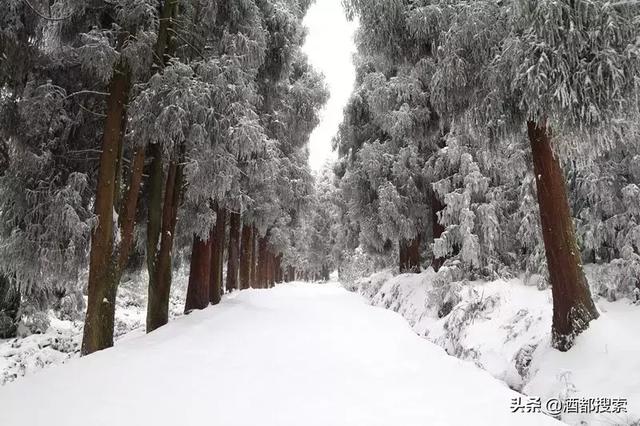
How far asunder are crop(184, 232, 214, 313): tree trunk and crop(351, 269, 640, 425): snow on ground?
220 inches

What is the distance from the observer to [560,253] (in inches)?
250

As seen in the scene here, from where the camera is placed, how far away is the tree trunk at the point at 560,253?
607 centimetres

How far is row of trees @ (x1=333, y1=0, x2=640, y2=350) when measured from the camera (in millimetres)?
5430

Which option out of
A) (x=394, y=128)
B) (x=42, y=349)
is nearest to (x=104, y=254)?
(x=42, y=349)

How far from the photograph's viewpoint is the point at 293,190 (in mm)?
16578

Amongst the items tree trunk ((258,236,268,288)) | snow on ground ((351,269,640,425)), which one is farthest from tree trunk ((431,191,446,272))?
tree trunk ((258,236,268,288))

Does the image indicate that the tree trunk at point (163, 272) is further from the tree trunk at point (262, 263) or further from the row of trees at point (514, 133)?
the tree trunk at point (262, 263)

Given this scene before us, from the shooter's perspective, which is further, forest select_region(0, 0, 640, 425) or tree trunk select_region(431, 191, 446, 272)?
tree trunk select_region(431, 191, 446, 272)

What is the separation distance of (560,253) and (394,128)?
6.15 metres

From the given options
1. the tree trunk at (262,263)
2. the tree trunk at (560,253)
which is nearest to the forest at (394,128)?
the tree trunk at (560,253)

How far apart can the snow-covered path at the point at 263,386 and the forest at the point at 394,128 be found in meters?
1.47

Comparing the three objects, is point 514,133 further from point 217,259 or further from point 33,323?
point 33,323

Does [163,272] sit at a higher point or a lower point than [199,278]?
higher

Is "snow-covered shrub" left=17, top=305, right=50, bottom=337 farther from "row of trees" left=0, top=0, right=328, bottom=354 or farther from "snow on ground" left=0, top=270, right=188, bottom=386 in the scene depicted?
"row of trees" left=0, top=0, right=328, bottom=354
